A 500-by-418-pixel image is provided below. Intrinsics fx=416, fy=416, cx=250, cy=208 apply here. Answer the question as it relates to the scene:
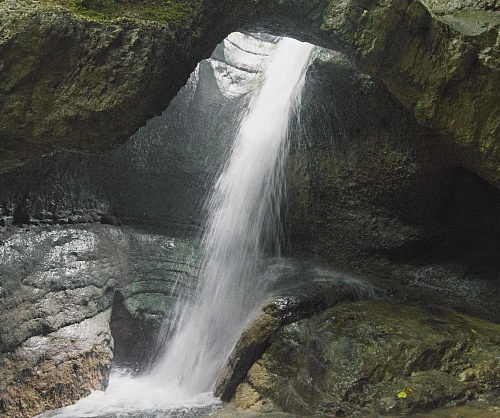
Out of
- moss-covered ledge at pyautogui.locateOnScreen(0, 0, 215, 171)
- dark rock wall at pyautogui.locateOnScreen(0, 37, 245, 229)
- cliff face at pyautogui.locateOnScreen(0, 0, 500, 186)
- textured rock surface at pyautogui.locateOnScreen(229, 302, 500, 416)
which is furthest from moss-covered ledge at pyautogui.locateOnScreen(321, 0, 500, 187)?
dark rock wall at pyautogui.locateOnScreen(0, 37, 245, 229)

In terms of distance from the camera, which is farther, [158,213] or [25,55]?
[158,213]

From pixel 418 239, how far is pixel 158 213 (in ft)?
13.0

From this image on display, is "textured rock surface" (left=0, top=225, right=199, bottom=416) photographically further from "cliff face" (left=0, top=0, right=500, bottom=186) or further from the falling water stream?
"cliff face" (left=0, top=0, right=500, bottom=186)

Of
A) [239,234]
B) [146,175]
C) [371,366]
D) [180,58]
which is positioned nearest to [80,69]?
[180,58]

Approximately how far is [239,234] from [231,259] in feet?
1.56

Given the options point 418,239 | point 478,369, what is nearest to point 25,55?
point 478,369

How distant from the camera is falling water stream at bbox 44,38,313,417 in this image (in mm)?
4562

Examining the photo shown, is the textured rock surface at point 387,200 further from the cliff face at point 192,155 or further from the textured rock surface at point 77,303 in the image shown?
the textured rock surface at point 77,303

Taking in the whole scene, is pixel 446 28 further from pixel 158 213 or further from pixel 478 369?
pixel 158 213

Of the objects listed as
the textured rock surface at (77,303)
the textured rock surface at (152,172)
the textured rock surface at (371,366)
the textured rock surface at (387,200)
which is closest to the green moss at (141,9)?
the textured rock surface at (152,172)

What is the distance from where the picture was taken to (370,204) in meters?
5.95

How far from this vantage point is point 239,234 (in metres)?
6.57

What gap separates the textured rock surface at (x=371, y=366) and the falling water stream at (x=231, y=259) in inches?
28.9

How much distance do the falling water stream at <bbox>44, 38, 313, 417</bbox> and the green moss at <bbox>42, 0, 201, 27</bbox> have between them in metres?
3.01
